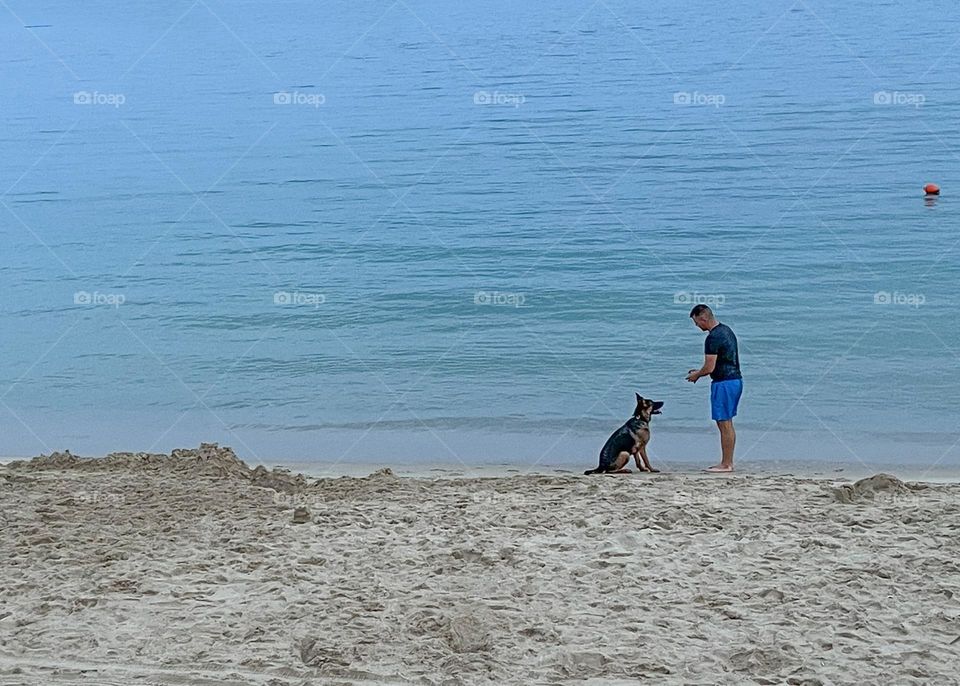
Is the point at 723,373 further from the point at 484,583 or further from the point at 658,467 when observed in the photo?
the point at 484,583

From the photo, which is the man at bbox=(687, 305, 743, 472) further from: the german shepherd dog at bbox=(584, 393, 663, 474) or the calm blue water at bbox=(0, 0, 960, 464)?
the calm blue water at bbox=(0, 0, 960, 464)

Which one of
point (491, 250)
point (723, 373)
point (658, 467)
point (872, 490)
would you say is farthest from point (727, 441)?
point (491, 250)

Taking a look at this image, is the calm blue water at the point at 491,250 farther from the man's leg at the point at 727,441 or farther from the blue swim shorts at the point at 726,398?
the blue swim shorts at the point at 726,398

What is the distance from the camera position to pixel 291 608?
22.1 ft

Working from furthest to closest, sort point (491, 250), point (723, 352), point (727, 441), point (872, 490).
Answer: point (491, 250) → point (727, 441) → point (723, 352) → point (872, 490)

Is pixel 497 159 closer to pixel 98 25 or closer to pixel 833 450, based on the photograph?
pixel 833 450

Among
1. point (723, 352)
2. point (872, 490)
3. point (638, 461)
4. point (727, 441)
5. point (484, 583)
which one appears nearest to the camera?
point (484, 583)

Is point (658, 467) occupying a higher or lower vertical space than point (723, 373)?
lower

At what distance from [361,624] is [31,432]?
302 inches

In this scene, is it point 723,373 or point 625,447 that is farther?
point 723,373

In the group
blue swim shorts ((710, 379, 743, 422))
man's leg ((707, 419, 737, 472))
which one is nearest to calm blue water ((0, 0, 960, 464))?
man's leg ((707, 419, 737, 472))

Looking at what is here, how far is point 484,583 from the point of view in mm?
7020

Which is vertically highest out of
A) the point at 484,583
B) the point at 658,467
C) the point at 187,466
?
the point at 187,466

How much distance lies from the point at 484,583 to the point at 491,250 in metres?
15.9
